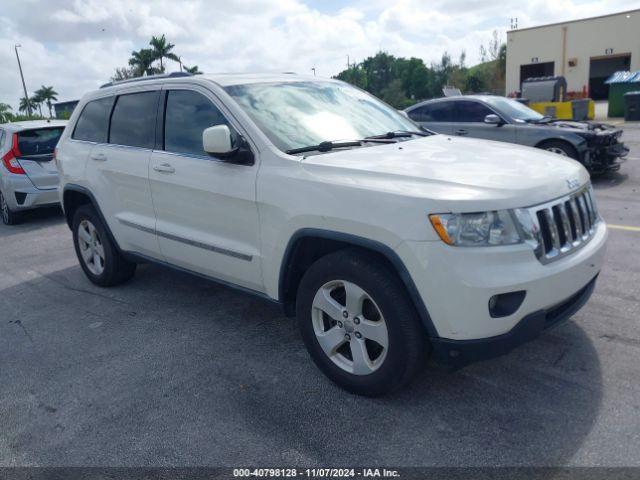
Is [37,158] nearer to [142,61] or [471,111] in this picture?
[471,111]

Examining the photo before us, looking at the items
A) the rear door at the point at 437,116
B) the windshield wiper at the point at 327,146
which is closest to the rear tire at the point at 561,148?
the rear door at the point at 437,116

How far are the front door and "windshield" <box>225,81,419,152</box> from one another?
0.24 meters

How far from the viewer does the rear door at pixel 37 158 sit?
29.0ft

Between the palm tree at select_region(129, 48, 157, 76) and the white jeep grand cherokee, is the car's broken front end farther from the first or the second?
the palm tree at select_region(129, 48, 157, 76)

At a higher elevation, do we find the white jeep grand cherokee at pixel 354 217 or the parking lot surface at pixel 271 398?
the white jeep grand cherokee at pixel 354 217

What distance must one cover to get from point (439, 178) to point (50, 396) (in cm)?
268

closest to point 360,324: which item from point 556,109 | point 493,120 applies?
point 493,120

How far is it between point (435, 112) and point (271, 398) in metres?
8.53

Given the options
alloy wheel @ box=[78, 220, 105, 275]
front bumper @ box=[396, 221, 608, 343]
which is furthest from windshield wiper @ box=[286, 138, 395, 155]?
alloy wheel @ box=[78, 220, 105, 275]

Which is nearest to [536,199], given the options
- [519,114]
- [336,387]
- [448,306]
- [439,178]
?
[439,178]

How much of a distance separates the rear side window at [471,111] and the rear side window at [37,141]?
6.99m

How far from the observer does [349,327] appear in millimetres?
3117

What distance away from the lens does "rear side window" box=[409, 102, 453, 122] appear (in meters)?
10.5

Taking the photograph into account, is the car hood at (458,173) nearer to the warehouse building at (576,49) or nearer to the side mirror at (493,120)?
the side mirror at (493,120)
